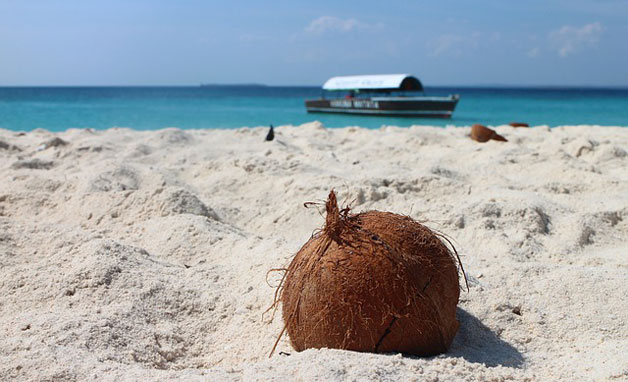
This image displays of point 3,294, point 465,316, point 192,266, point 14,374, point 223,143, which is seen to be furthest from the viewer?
point 223,143

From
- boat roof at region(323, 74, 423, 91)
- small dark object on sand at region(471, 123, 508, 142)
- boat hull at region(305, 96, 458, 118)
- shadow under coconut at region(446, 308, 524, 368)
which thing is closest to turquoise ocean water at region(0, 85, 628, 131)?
boat hull at region(305, 96, 458, 118)

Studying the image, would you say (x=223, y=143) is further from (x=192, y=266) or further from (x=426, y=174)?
(x=192, y=266)

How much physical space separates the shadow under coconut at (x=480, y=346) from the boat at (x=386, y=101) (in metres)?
22.6

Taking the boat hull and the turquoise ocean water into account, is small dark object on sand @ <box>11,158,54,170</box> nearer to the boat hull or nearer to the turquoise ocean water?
the turquoise ocean water

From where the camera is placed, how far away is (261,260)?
14.2 feet

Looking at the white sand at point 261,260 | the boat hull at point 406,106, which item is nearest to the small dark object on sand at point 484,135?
the white sand at point 261,260

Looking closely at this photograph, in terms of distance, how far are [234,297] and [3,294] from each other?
4.76 feet

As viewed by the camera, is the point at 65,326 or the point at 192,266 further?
the point at 192,266

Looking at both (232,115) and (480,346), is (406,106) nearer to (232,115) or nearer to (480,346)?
(232,115)

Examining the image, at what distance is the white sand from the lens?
110 inches

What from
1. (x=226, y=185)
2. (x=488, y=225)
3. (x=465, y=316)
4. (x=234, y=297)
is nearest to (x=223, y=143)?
(x=226, y=185)

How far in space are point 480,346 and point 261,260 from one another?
1.79m

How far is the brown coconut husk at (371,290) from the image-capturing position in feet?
9.02

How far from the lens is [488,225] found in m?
5.26
